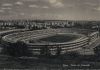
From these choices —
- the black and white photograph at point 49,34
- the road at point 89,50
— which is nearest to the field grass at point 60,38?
the black and white photograph at point 49,34

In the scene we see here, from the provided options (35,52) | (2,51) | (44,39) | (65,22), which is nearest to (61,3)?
(65,22)

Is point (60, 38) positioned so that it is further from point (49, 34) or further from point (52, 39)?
point (49, 34)

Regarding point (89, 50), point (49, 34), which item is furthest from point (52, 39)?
point (89, 50)

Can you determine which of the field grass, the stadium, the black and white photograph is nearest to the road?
the black and white photograph

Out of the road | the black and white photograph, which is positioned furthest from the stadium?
the road

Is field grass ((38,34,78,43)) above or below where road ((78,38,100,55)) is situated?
above

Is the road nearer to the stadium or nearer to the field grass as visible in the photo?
the stadium

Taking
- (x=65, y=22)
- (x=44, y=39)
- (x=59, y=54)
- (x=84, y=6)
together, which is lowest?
(x=59, y=54)

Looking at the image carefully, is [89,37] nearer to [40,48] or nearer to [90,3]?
[90,3]

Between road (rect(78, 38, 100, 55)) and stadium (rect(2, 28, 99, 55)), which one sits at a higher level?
stadium (rect(2, 28, 99, 55))
